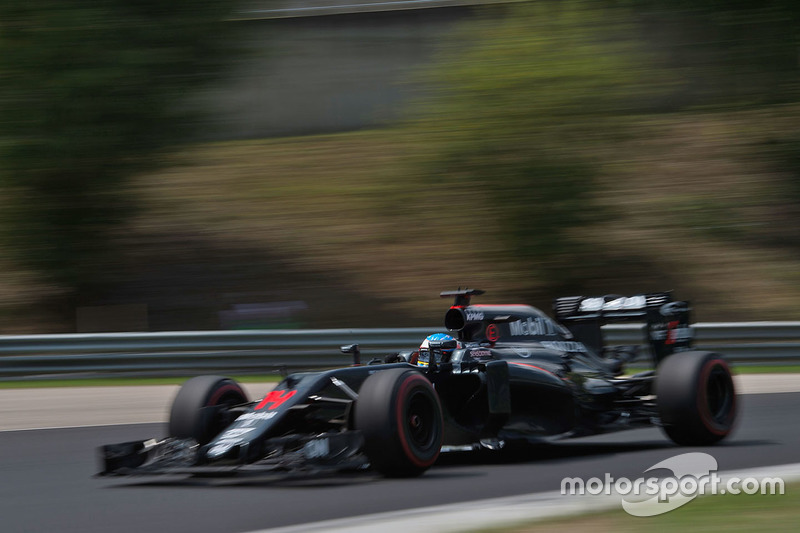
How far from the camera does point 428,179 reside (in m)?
20.7

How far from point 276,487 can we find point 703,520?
2861mm

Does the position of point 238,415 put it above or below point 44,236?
below

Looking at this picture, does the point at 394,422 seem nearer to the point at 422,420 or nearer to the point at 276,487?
the point at 422,420

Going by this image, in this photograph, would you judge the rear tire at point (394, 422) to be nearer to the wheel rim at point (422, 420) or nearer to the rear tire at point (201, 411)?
the wheel rim at point (422, 420)

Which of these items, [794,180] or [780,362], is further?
[794,180]

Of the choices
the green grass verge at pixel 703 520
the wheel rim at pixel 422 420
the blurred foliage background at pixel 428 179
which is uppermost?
the blurred foliage background at pixel 428 179

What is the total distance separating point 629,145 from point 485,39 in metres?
5.64

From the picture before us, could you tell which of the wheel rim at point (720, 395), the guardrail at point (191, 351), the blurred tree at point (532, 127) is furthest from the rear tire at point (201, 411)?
the blurred tree at point (532, 127)

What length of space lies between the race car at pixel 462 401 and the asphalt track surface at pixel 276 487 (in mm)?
169

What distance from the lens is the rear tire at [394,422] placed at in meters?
6.95

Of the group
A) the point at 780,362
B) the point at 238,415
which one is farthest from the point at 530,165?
the point at 238,415

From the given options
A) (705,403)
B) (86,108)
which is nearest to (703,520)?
(705,403)

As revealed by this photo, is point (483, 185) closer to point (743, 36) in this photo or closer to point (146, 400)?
point (743, 36)

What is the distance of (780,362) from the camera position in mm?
15180
